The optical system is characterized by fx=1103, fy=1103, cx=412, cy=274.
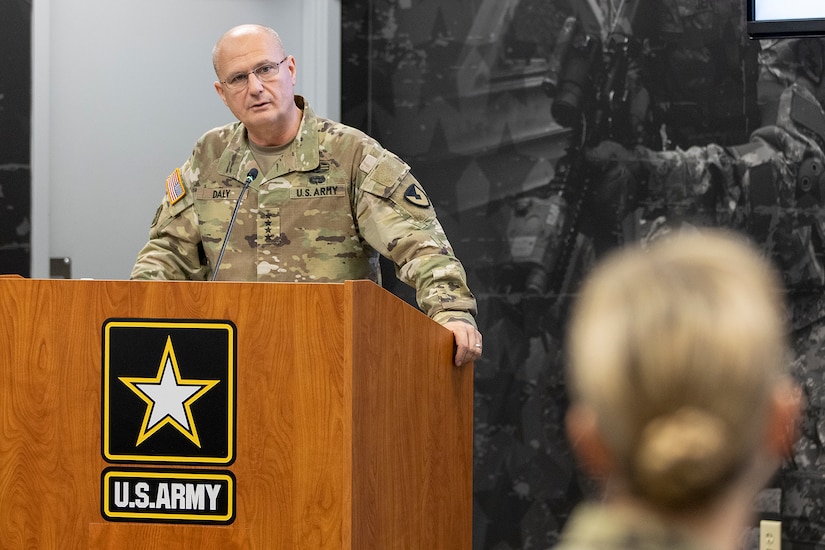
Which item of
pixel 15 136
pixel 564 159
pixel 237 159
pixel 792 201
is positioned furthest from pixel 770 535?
pixel 15 136

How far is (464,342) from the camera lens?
217 cm

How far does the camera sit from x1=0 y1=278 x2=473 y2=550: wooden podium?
1.65 meters

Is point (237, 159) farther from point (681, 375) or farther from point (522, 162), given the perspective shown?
point (681, 375)

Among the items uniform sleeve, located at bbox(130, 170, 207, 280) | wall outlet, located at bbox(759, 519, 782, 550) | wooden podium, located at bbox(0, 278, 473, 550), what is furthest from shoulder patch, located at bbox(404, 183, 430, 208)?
wall outlet, located at bbox(759, 519, 782, 550)

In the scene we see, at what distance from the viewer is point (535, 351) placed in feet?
12.8

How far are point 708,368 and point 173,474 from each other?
1173mm

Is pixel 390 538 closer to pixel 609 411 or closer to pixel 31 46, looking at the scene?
pixel 609 411

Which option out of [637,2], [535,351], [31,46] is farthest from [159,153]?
[637,2]

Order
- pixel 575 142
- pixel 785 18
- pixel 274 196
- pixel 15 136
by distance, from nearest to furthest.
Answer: pixel 274 196, pixel 15 136, pixel 785 18, pixel 575 142

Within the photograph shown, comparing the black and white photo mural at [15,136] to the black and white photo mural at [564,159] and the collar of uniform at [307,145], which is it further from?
the black and white photo mural at [564,159]

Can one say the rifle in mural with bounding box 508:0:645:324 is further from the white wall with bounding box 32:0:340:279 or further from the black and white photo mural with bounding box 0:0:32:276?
the black and white photo mural with bounding box 0:0:32:276

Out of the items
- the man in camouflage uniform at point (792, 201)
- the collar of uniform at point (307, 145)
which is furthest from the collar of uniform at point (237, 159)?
the man in camouflage uniform at point (792, 201)

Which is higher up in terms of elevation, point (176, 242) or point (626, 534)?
point (176, 242)

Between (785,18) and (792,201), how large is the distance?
61 centimetres
